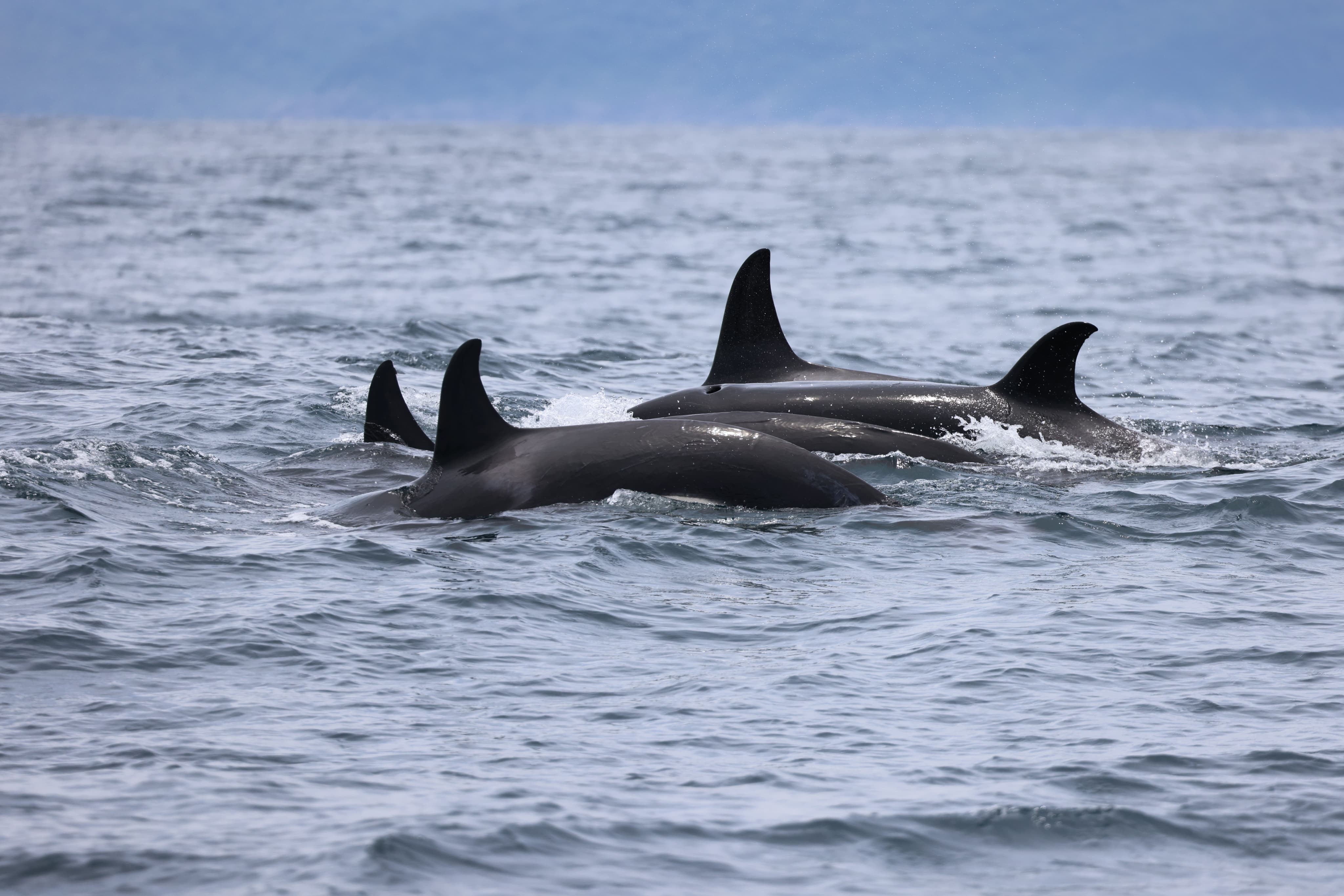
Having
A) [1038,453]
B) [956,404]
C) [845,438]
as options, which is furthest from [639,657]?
[956,404]

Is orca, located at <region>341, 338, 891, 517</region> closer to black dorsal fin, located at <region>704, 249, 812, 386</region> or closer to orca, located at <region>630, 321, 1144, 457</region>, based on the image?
orca, located at <region>630, 321, 1144, 457</region>

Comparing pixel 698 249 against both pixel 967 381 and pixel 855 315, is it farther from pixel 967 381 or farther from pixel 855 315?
pixel 967 381

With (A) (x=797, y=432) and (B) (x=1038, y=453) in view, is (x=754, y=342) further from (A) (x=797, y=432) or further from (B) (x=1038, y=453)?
(B) (x=1038, y=453)

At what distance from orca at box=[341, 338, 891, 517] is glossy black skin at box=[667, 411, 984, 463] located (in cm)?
202

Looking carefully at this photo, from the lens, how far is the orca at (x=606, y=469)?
11.2 meters

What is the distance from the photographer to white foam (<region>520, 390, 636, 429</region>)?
629 inches

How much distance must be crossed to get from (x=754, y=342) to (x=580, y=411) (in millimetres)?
1997

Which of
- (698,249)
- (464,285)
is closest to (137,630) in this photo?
(464,285)

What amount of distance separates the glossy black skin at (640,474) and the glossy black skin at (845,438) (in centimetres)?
202

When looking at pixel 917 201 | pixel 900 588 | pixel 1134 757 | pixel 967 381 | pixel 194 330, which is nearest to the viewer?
pixel 1134 757

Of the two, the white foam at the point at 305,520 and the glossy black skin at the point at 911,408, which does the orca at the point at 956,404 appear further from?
the white foam at the point at 305,520

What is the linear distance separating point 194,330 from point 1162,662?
19.3m

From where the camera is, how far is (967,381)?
74.5 feet

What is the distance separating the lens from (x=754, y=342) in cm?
1586
